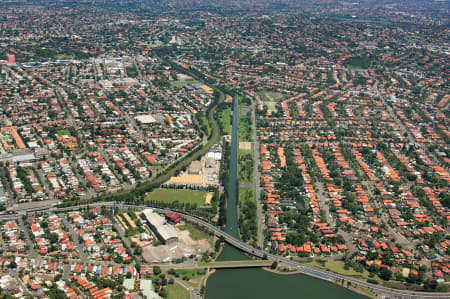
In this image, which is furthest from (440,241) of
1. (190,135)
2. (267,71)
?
(267,71)

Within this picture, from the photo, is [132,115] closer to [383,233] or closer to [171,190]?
[171,190]

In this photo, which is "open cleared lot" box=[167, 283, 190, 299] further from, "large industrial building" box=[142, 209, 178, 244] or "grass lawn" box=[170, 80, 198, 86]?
"grass lawn" box=[170, 80, 198, 86]

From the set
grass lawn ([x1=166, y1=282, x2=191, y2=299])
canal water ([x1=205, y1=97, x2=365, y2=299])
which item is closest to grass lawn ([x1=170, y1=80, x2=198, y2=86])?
canal water ([x1=205, y1=97, x2=365, y2=299])

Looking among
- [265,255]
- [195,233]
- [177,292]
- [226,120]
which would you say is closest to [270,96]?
[226,120]

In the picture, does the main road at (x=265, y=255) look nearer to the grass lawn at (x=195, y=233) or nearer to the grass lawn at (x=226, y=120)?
the grass lawn at (x=195, y=233)

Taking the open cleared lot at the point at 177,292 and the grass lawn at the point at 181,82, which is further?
the grass lawn at the point at 181,82

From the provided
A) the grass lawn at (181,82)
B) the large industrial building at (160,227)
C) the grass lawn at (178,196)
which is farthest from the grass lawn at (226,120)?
the large industrial building at (160,227)
